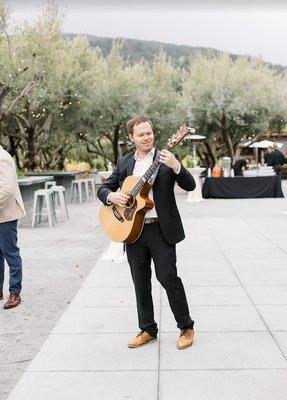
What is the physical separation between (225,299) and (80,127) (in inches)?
992

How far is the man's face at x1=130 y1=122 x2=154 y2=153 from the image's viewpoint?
4199 mm

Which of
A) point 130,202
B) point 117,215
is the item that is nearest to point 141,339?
point 117,215

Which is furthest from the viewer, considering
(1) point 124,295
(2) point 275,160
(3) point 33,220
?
(2) point 275,160

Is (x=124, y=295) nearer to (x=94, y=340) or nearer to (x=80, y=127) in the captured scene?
(x=94, y=340)

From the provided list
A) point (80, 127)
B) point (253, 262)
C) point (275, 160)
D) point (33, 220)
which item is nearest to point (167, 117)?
point (80, 127)

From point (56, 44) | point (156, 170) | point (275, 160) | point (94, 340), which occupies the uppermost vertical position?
point (56, 44)

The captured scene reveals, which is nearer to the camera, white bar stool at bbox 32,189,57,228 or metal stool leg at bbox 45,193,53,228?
metal stool leg at bbox 45,193,53,228

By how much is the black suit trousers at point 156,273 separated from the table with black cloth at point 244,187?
16.9 meters

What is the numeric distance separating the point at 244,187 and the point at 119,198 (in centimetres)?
1728

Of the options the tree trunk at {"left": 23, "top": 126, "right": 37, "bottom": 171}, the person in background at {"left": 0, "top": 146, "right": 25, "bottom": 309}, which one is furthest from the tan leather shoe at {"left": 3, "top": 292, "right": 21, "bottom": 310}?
the tree trunk at {"left": 23, "top": 126, "right": 37, "bottom": 171}

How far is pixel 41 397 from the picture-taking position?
3.56 m

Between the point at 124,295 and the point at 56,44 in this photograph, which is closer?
the point at 124,295

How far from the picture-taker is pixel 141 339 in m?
4.52

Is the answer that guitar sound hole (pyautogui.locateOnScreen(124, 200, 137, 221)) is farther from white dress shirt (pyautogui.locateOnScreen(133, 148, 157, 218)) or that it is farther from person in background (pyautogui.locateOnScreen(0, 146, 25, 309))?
→ person in background (pyautogui.locateOnScreen(0, 146, 25, 309))
